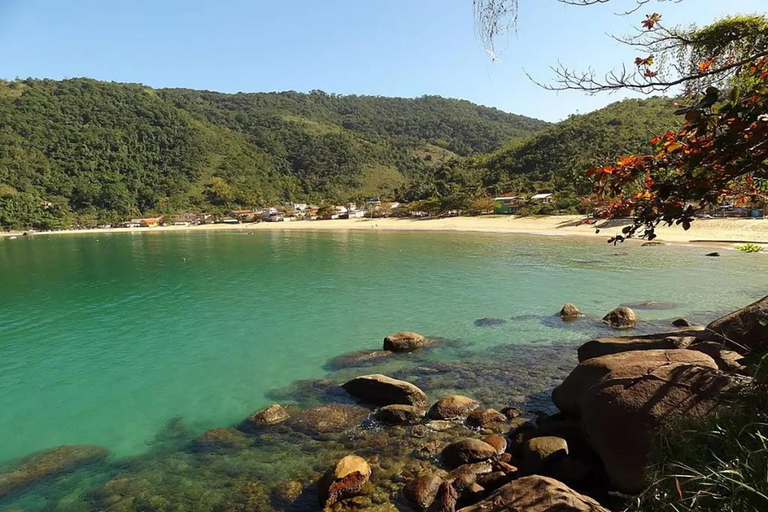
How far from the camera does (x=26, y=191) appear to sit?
12200 centimetres

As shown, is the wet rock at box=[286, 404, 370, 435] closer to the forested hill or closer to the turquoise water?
the turquoise water

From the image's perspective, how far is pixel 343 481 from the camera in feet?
22.6

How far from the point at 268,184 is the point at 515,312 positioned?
14131 cm

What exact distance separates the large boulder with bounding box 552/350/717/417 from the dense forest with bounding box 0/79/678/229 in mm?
78166

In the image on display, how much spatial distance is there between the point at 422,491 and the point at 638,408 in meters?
3.25

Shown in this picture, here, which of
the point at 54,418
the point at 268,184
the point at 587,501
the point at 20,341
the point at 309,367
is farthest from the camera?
the point at 268,184

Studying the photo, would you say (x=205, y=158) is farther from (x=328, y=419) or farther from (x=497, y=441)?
(x=497, y=441)

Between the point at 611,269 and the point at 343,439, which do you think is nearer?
the point at 343,439

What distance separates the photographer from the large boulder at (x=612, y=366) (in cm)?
661

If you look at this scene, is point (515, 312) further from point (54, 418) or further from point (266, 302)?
point (54, 418)

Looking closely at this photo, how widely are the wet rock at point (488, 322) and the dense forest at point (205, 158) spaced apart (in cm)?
6915

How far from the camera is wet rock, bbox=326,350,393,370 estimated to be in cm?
1350

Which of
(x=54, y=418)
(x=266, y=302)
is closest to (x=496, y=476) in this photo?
(x=54, y=418)

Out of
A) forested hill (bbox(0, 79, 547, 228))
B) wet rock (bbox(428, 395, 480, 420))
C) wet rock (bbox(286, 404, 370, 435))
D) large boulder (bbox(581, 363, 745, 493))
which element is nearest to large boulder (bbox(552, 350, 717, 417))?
large boulder (bbox(581, 363, 745, 493))
